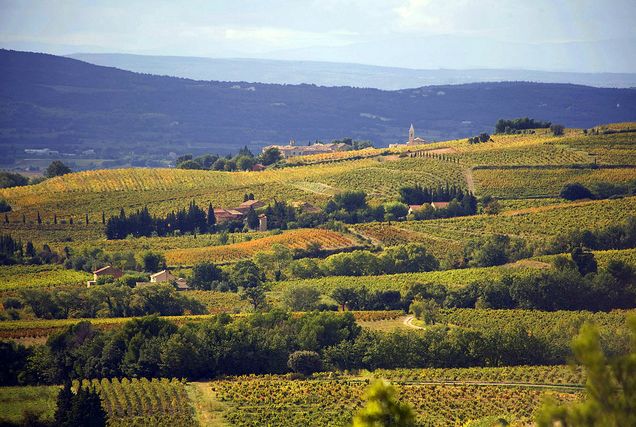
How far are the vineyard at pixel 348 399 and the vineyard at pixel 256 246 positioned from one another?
30192mm

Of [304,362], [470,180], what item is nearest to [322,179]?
[470,180]

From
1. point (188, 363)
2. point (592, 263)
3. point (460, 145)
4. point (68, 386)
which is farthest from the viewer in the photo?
point (460, 145)

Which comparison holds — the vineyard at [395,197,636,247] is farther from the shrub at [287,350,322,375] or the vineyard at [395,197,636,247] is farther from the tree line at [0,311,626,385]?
the shrub at [287,350,322,375]

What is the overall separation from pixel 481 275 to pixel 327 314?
17565 millimetres

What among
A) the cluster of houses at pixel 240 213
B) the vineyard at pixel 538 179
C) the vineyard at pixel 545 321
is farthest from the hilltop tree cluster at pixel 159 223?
the vineyard at pixel 545 321

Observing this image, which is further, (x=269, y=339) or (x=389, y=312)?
(x=389, y=312)

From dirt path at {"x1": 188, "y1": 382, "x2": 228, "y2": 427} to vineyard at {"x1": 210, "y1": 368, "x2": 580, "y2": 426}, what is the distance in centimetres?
30

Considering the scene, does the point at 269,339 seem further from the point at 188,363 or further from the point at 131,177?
the point at 131,177

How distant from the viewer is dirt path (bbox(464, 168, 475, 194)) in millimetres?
102369

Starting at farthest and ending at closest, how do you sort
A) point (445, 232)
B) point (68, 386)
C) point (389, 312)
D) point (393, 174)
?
point (393, 174) < point (445, 232) < point (389, 312) < point (68, 386)

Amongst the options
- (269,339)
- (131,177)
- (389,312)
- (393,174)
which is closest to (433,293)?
(389,312)

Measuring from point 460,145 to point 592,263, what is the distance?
53281mm

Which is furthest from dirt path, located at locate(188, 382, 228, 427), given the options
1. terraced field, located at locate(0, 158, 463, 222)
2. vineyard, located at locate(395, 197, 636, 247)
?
terraced field, located at locate(0, 158, 463, 222)

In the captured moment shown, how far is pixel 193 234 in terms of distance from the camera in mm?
91000
